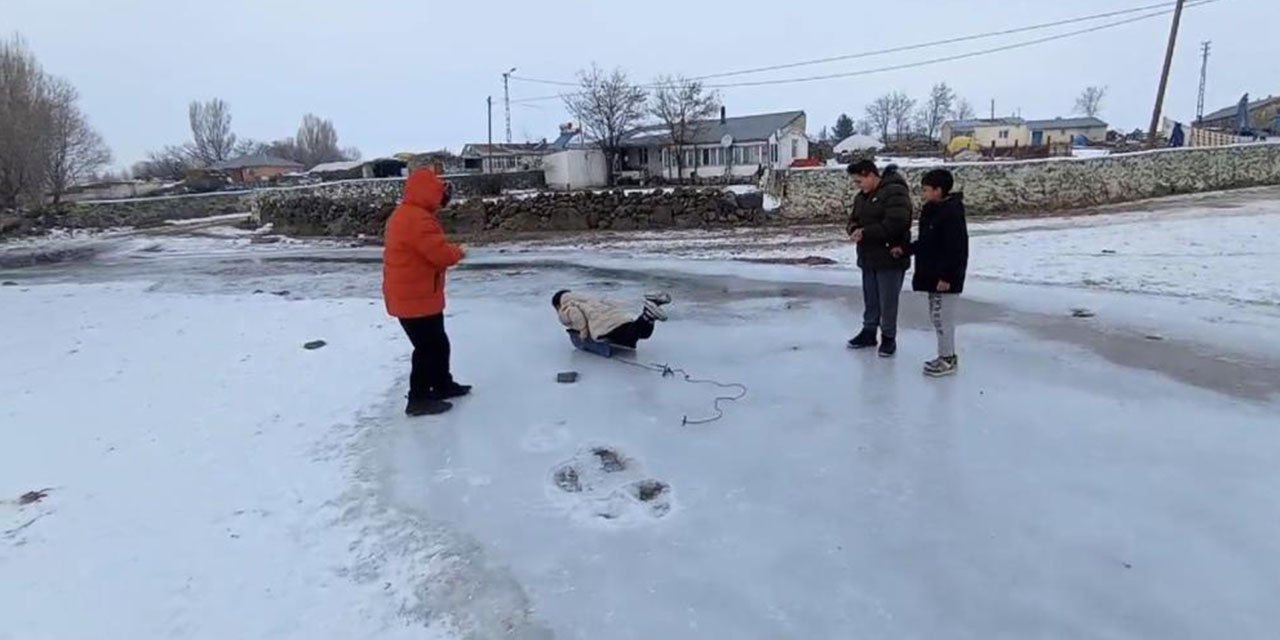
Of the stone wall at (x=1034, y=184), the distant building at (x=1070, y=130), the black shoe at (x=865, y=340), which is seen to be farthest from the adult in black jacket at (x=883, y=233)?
the distant building at (x=1070, y=130)

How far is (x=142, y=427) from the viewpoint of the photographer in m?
4.66

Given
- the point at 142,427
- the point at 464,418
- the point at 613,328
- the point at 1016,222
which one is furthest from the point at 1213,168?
the point at 142,427

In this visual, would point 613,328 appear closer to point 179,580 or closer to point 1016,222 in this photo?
point 179,580

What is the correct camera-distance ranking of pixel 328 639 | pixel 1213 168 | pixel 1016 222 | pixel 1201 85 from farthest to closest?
pixel 1201 85
pixel 1213 168
pixel 1016 222
pixel 328 639

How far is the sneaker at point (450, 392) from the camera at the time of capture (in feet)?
16.2

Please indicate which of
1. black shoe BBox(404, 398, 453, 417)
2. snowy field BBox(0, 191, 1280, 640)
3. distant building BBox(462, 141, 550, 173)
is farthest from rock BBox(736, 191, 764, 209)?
distant building BBox(462, 141, 550, 173)

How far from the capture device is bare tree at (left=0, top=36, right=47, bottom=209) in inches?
1075

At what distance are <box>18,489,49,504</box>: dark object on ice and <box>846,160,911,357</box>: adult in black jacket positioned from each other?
16.5ft

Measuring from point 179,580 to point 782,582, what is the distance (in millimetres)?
2273

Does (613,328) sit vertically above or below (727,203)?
below

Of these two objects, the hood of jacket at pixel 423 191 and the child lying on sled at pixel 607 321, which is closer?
the hood of jacket at pixel 423 191

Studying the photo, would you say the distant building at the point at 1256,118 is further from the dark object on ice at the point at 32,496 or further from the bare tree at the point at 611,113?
the dark object on ice at the point at 32,496

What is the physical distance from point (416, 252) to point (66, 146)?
115 ft

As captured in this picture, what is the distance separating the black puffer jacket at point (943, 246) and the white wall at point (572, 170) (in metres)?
35.5
